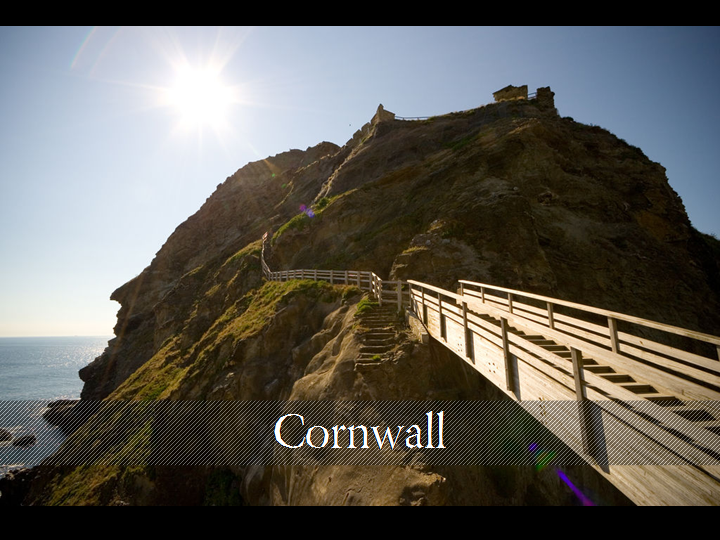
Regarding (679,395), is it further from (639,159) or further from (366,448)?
(639,159)

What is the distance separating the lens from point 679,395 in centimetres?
355

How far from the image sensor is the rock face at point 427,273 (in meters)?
9.38

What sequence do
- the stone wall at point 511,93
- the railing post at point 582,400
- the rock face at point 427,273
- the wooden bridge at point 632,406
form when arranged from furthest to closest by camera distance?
1. the stone wall at point 511,93
2. the rock face at point 427,273
3. the railing post at point 582,400
4. the wooden bridge at point 632,406

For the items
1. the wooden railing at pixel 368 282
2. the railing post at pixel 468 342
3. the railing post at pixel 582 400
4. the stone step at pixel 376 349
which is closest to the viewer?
the railing post at pixel 582 400

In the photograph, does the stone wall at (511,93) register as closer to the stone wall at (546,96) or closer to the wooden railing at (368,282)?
the stone wall at (546,96)

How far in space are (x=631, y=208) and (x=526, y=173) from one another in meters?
6.37

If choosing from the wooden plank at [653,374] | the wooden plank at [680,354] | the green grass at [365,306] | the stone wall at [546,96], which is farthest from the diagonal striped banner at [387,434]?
the stone wall at [546,96]

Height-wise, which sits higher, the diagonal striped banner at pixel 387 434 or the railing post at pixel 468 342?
the railing post at pixel 468 342

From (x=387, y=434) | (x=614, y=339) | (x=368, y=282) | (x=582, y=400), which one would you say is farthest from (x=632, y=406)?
(x=368, y=282)

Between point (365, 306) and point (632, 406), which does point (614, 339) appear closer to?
point (632, 406)

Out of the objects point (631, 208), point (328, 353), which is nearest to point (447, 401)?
point (328, 353)
